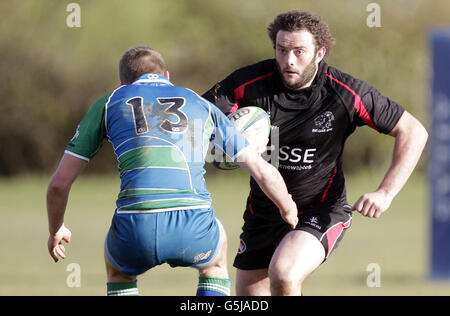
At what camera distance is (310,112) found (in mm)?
6605

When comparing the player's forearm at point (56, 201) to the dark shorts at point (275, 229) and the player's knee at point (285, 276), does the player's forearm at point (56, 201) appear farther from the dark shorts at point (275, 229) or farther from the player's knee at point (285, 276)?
the dark shorts at point (275, 229)

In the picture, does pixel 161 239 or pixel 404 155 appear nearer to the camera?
pixel 161 239

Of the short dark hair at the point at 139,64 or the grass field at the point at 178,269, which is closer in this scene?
the short dark hair at the point at 139,64

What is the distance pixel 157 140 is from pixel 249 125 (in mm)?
1183

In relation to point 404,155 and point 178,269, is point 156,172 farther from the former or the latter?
point 178,269

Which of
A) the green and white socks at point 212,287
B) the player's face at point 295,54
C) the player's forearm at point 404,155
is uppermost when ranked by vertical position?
the player's face at point 295,54

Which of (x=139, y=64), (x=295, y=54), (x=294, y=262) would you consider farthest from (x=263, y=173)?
(x=295, y=54)

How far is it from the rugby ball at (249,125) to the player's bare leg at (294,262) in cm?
71

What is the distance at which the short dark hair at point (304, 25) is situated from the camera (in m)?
6.42

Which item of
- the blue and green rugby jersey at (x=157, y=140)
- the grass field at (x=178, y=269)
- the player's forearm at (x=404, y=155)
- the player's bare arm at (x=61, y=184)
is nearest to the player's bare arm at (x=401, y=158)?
the player's forearm at (x=404, y=155)

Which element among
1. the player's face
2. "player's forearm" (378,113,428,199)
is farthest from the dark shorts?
the player's face

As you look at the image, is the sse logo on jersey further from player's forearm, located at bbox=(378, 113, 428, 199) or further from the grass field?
the grass field

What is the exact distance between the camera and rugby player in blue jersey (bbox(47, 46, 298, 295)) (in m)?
5.20
